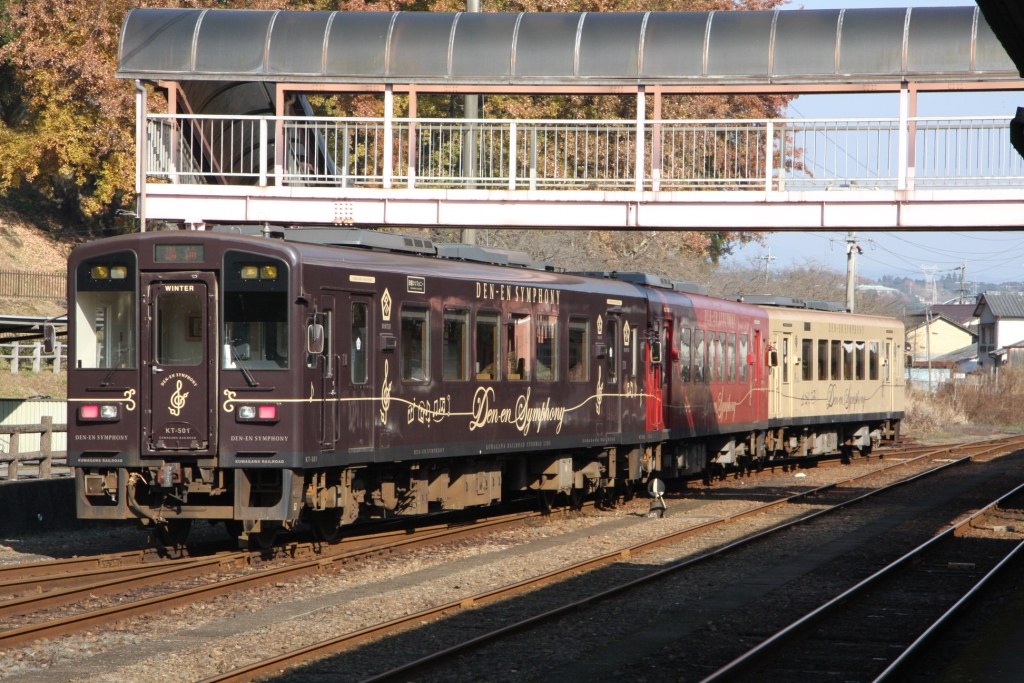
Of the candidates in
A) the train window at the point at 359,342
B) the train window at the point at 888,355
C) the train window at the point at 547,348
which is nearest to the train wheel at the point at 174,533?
the train window at the point at 359,342

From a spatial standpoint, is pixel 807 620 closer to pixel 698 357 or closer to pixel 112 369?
pixel 112 369

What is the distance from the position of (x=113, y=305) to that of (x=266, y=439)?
203 centimetres

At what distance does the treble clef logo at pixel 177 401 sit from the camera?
39.9ft

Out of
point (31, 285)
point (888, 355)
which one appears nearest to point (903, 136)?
point (888, 355)

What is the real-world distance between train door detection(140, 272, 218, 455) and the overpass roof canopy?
6.46 m

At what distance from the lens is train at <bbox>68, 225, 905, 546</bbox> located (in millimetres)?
12039

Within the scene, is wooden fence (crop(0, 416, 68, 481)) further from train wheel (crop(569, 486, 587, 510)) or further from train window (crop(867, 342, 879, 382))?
train window (crop(867, 342, 879, 382))

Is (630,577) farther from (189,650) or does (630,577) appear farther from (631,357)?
(631,357)

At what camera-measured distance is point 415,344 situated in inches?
537

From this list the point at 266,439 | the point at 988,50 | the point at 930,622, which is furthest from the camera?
the point at 988,50

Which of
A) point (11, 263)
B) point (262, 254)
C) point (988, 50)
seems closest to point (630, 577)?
point (262, 254)

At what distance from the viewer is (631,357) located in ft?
61.1

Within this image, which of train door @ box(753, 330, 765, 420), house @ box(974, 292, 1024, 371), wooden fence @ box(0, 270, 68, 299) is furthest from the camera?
house @ box(974, 292, 1024, 371)

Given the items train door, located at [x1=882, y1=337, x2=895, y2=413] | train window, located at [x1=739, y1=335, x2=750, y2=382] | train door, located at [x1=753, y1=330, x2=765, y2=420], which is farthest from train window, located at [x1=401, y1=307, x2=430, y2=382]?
train door, located at [x1=882, y1=337, x2=895, y2=413]
